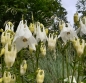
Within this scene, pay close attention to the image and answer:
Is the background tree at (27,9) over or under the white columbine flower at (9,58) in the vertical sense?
over

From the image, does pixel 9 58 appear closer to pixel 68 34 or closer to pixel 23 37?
pixel 23 37

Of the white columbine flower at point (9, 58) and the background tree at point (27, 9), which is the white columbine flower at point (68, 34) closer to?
the white columbine flower at point (9, 58)

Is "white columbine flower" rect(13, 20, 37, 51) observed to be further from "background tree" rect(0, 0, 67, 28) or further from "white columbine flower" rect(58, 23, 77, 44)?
"background tree" rect(0, 0, 67, 28)

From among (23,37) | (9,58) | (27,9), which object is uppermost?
(27,9)

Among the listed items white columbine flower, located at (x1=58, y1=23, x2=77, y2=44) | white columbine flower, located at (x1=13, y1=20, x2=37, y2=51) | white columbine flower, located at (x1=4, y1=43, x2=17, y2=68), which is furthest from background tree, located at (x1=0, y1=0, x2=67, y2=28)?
white columbine flower, located at (x1=4, y1=43, x2=17, y2=68)

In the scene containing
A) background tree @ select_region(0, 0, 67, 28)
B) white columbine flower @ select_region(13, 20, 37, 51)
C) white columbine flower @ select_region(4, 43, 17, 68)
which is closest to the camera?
white columbine flower @ select_region(4, 43, 17, 68)

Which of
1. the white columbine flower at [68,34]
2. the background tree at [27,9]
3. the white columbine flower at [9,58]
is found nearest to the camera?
the white columbine flower at [9,58]

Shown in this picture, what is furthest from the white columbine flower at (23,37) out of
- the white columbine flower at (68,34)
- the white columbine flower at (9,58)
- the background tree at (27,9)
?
the background tree at (27,9)

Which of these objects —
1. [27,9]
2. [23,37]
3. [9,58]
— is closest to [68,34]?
[23,37]

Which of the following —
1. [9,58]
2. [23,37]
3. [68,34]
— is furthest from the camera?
[68,34]

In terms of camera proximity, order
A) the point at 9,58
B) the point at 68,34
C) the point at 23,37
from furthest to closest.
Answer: the point at 68,34 < the point at 23,37 < the point at 9,58

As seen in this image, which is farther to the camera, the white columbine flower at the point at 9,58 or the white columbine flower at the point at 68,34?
the white columbine flower at the point at 68,34

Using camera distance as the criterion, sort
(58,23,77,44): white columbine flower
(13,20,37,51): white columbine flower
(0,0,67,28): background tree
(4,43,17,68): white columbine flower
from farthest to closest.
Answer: (0,0,67,28): background tree → (58,23,77,44): white columbine flower → (13,20,37,51): white columbine flower → (4,43,17,68): white columbine flower

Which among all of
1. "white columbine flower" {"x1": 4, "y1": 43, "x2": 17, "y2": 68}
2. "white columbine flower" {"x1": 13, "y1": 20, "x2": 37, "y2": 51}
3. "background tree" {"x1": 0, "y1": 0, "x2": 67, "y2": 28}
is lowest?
"white columbine flower" {"x1": 4, "y1": 43, "x2": 17, "y2": 68}
